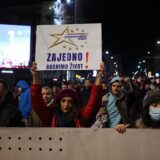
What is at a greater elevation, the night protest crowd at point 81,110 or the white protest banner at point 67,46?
the white protest banner at point 67,46

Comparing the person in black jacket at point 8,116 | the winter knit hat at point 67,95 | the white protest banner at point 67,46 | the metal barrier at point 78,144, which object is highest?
the white protest banner at point 67,46

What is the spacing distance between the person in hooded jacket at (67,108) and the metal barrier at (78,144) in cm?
79

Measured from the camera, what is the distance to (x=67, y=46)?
20.5ft

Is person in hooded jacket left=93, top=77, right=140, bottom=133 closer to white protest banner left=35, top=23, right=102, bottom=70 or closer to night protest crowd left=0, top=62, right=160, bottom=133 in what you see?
night protest crowd left=0, top=62, right=160, bottom=133

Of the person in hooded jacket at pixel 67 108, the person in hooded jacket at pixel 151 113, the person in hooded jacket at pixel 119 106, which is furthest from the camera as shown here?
the person in hooded jacket at pixel 119 106

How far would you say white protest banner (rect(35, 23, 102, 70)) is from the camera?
243 inches

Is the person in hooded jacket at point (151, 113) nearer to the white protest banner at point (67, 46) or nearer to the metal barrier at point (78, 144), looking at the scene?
the metal barrier at point (78, 144)

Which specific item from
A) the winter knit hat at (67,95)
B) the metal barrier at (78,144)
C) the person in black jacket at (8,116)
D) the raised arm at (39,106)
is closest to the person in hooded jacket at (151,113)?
the metal barrier at (78,144)

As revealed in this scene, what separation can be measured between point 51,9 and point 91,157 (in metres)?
35.5

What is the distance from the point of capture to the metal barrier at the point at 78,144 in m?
3.91

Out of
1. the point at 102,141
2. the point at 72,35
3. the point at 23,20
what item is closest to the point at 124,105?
the point at 72,35

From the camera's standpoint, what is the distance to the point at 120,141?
13.0ft

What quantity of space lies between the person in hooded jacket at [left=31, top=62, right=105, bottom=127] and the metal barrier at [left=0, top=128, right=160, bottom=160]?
793 mm

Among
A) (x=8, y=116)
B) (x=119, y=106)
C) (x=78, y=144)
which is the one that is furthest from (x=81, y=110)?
(x=78, y=144)
